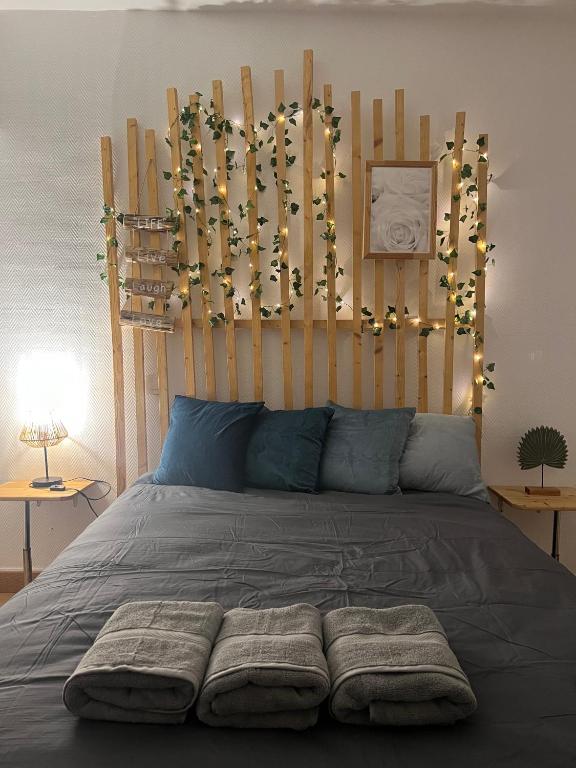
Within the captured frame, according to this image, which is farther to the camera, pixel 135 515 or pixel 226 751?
pixel 135 515

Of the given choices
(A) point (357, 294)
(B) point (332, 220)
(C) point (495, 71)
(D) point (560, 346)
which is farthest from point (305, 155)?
(D) point (560, 346)

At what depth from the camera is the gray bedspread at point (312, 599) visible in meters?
1.05

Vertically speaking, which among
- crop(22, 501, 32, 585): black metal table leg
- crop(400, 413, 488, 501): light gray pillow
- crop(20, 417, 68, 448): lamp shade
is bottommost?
crop(22, 501, 32, 585): black metal table leg

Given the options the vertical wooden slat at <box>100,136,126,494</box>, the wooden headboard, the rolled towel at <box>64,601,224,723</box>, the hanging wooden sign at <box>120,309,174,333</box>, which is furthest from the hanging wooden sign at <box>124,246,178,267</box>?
the rolled towel at <box>64,601,224,723</box>

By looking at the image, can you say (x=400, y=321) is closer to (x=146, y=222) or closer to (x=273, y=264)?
(x=273, y=264)

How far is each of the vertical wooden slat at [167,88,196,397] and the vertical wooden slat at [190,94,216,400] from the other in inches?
2.7

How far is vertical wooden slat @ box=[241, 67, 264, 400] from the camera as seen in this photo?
3006 millimetres

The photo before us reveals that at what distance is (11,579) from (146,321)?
1.54 meters

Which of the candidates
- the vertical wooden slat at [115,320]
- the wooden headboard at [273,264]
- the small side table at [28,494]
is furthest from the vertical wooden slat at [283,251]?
the small side table at [28,494]

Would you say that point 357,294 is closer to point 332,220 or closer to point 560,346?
point 332,220

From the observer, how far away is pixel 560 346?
10.3ft

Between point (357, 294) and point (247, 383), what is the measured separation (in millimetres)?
711

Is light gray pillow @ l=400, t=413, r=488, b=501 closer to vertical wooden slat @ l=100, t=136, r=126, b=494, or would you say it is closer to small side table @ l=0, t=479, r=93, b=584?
vertical wooden slat @ l=100, t=136, r=126, b=494

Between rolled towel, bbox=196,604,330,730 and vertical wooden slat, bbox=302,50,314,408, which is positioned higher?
vertical wooden slat, bbox=302,50,314,408
